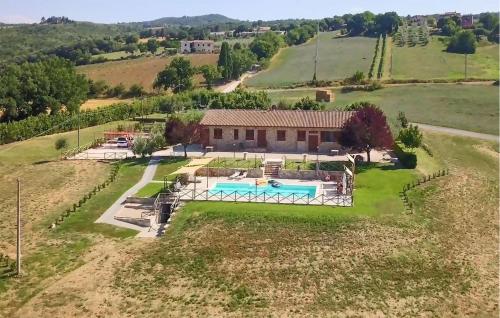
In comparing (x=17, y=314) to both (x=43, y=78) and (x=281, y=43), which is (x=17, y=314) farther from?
(x=281, y=43)

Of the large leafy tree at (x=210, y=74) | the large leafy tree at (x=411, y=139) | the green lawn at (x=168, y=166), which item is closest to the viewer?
the green lawn at (x=168, y=166)

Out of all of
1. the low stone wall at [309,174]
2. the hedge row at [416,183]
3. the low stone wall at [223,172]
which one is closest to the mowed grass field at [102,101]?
the low stone wall at [223,172]

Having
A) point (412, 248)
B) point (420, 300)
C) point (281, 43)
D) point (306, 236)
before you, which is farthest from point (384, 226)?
point (281, 43)

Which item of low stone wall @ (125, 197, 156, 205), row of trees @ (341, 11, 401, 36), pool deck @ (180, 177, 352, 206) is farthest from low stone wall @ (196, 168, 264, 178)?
row of trees @ (341, 11, 401, 36)

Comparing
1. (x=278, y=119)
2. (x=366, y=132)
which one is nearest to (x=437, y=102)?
(x=278, y=119)

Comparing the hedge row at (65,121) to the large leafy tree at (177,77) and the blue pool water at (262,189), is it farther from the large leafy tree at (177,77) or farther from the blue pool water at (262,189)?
the blue pool water at (262,189)

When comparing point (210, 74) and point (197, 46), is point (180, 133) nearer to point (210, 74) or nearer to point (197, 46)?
point (210, 74)
